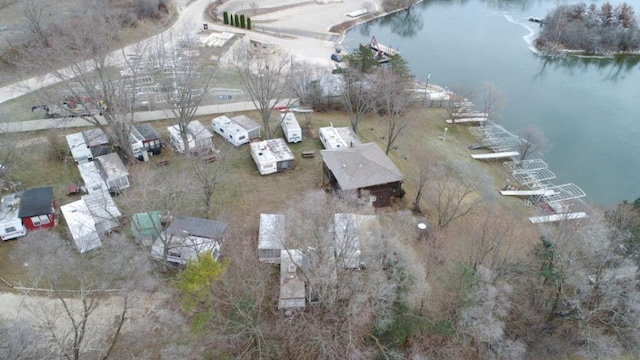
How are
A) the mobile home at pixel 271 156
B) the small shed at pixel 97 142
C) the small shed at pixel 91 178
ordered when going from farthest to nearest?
the small shed at pixel 97 142, the mobile home at pixel 271 156, the small shed at pixel 91 178

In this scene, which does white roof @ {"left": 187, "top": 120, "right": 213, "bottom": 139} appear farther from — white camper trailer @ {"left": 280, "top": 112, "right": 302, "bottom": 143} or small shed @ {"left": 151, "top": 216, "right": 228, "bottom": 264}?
small shed @ {"left": 151, "top": 216, "right": 228, "bottom": 264}

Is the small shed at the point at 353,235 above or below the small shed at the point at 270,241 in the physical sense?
above

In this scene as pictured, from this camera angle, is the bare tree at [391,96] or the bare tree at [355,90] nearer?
the bare tree at [355,90]

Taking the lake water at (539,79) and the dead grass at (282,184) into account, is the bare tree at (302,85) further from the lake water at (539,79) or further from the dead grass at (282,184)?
the lake water at (539,79)

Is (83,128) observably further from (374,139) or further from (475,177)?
(475,177)

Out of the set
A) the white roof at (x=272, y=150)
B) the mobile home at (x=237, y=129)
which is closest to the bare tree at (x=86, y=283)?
the white roof at (x=272, y=150)
